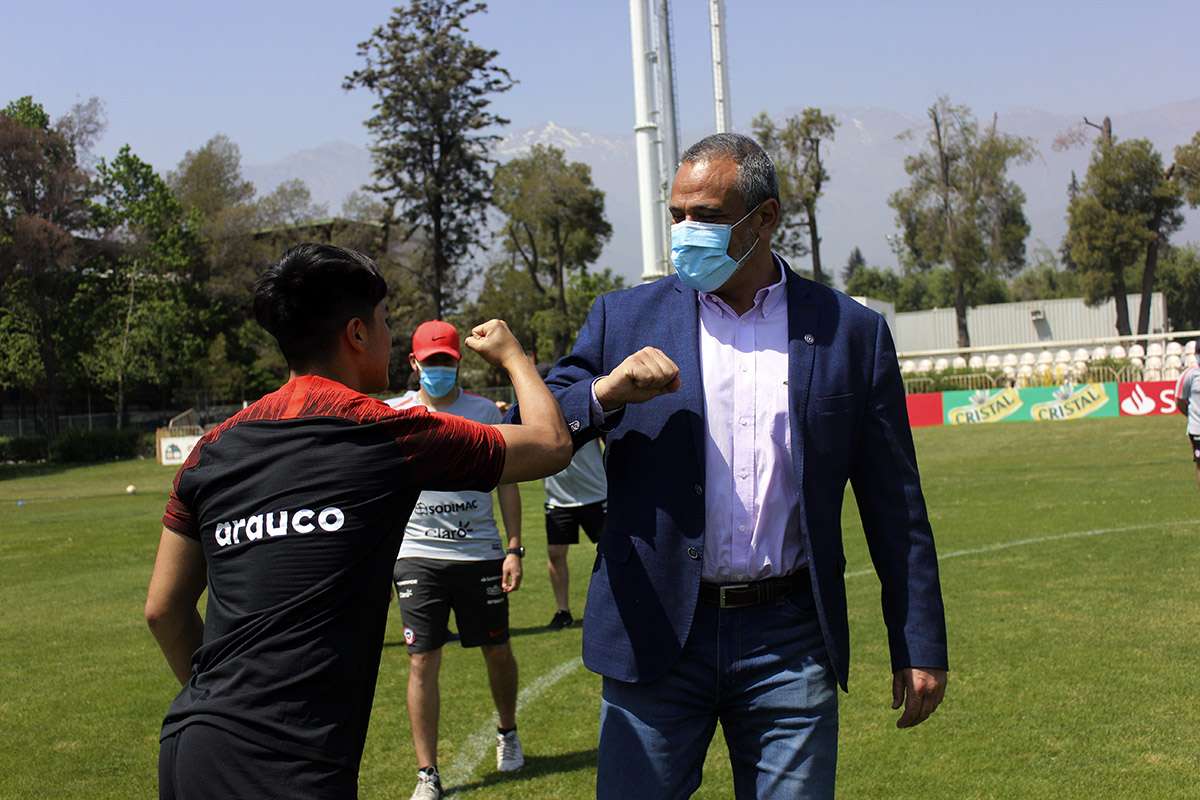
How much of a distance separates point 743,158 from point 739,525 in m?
1.05

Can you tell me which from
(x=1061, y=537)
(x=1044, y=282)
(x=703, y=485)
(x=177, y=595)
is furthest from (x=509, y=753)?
(x=1044, y=282)

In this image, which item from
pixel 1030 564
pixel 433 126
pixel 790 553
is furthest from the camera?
pixel 433 126

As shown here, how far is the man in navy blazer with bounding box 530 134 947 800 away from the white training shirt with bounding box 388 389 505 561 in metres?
2.79

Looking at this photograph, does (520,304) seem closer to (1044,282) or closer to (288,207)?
(288,207)

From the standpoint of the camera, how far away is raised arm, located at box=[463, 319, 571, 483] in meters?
2.40

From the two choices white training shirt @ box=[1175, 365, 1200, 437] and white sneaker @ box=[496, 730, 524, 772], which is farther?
white training shirt @ box=[1175, 365, 1200, 437]

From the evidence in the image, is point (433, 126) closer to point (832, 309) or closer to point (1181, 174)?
point (1181, 174)

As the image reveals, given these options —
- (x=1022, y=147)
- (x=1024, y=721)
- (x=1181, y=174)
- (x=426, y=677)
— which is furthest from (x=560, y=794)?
(x=1181, y=174)

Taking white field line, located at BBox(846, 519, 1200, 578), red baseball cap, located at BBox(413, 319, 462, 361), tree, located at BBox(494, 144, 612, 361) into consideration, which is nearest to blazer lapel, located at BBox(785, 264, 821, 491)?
red baseball cap, located at BBox(413, 319, 462, 361)

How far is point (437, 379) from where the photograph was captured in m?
5.98

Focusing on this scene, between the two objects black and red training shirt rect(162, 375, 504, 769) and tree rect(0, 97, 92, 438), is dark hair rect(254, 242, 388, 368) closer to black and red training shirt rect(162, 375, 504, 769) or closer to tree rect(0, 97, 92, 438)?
black and red training shirt rect(162, 375, 504, 769)

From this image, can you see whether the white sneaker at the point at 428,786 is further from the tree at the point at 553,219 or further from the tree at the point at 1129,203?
the tree at the point at 1129,203

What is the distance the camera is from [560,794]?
5059mm

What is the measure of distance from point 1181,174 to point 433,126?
37.6m
